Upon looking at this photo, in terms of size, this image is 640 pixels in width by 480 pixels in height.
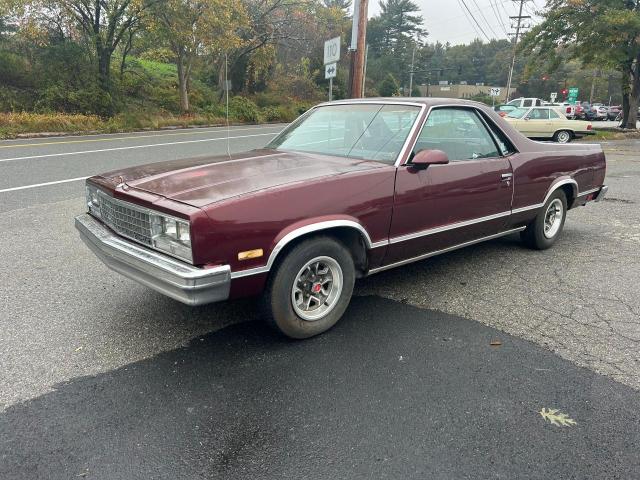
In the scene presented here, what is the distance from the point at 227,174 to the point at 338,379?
1546 millimetres

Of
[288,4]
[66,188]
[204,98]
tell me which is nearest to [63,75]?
[204,98]

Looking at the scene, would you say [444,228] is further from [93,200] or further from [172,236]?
[93,200]

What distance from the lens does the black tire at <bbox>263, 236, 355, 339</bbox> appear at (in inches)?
119

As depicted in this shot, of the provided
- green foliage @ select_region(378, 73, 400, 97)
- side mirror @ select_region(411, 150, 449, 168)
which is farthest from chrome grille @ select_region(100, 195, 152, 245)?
green foliage @ select_region(378, 73, 400, 97)

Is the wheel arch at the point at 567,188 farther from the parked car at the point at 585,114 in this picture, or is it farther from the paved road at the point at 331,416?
the parked car at the point at 585,114

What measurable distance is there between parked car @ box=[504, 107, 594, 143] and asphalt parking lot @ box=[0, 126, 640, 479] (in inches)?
655

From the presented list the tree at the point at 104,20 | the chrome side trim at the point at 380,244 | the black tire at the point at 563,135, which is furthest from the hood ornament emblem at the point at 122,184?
the tree at the point at 104,20

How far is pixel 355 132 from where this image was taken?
13.5 ft

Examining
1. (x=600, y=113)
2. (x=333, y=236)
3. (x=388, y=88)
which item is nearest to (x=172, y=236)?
(x=333, y=236)

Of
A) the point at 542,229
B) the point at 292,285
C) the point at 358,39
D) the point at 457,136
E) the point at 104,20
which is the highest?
the point at 104,20

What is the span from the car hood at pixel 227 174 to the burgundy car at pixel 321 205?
1 cm

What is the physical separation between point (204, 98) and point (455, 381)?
29683 mm

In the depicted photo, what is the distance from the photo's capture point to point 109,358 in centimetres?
307

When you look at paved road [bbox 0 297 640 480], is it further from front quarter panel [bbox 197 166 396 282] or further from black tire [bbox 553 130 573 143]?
black tire [bbox 553 130 573 143]
